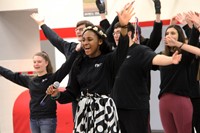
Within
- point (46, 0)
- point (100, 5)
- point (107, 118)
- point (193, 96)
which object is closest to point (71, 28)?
point (46, 0)

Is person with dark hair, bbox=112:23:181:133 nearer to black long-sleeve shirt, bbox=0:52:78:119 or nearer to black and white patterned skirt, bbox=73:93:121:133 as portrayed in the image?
black and white patterned skirt, bbox=73:93:121:133

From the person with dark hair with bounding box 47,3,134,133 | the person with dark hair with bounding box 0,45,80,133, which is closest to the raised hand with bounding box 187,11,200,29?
the person with dark hair with bounding box 47,3,134,133

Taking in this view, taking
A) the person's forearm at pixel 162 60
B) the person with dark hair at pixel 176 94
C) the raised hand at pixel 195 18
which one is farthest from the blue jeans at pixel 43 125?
the raised hand at pixel 195 18

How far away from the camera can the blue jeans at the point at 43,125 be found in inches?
137

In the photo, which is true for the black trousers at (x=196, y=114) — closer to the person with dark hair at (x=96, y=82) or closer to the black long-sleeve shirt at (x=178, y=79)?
the black long-sleeve shirt at (x=178, y=79)

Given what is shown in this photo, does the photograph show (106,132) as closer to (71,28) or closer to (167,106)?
(167,106)

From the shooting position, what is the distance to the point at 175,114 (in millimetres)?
3211

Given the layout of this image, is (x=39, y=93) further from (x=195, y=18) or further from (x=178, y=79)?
(x=195, y=18)

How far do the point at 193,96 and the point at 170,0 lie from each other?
2.00 metres

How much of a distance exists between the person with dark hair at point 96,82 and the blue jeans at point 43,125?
37.2 inches

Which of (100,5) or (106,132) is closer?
(106,132)

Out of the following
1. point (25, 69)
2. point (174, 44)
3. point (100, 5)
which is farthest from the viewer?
point (25, 69)

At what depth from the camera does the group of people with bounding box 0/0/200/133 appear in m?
2.48

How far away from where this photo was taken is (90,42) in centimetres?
252
